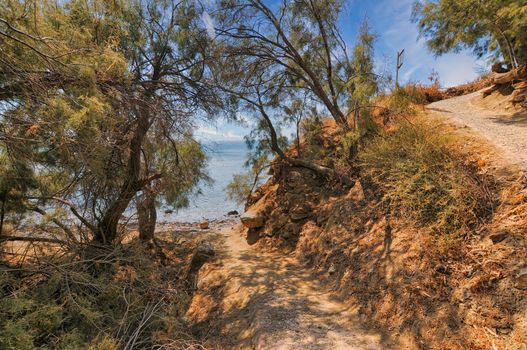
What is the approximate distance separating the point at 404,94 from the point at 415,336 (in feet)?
18.7

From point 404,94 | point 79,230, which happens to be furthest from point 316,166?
point 79,230

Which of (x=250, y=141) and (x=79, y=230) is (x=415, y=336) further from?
(x=250, y=141)

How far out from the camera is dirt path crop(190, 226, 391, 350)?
345 centimetres

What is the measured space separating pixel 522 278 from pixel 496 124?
4367 millimetres

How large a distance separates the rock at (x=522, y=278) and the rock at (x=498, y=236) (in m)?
0.43

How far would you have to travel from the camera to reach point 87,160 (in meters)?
2.91

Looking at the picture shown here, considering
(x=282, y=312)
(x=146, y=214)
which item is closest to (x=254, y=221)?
(x=146, y=214)

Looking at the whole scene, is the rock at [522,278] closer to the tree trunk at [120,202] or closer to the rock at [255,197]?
the tree trunk at [120,202]

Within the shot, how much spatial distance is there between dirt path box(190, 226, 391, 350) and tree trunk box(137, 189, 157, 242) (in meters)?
2.47

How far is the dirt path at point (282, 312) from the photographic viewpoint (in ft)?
11.3

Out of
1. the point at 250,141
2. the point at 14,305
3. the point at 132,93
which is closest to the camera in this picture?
the point at 14,305

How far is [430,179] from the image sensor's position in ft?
13.9

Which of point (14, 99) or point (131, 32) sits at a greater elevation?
point (131, 32)

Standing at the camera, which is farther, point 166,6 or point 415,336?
point 166,6
